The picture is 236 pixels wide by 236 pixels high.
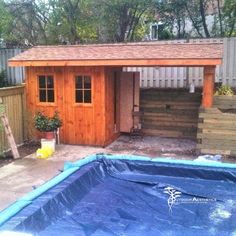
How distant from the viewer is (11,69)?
12.8m

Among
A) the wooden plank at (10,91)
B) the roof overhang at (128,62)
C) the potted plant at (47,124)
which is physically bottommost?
the potted plant at (47,124)

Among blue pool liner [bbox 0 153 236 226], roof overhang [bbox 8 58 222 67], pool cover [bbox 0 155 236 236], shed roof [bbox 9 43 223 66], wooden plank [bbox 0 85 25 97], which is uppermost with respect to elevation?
shed roof [bbox 9 43 223 66]

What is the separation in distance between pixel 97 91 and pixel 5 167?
279cm

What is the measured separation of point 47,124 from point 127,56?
2.42 metres

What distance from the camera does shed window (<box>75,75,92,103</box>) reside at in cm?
877

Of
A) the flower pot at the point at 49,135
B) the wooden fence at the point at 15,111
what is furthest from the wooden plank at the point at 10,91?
the flower pot at the point at 49,135

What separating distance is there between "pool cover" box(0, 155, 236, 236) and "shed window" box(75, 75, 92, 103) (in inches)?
109

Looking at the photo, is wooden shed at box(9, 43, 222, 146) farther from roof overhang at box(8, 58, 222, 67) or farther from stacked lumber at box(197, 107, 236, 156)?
stacked lumber at box(197, 107, 236, 156)

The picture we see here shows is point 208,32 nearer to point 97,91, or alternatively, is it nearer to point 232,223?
point 97,91

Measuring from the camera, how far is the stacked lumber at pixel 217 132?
25.5 feet

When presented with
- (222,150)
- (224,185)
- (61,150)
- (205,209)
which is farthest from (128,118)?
(205,209)

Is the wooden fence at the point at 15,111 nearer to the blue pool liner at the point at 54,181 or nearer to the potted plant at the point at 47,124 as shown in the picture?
the potted plant at the point at 47,124

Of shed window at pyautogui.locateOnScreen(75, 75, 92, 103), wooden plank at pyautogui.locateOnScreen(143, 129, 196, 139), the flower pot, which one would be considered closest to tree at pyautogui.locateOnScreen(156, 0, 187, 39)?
wooden plank at pyautogui.locateOnScreen(143, 129, 196, 139)

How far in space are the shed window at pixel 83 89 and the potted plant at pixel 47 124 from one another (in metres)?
0.77
